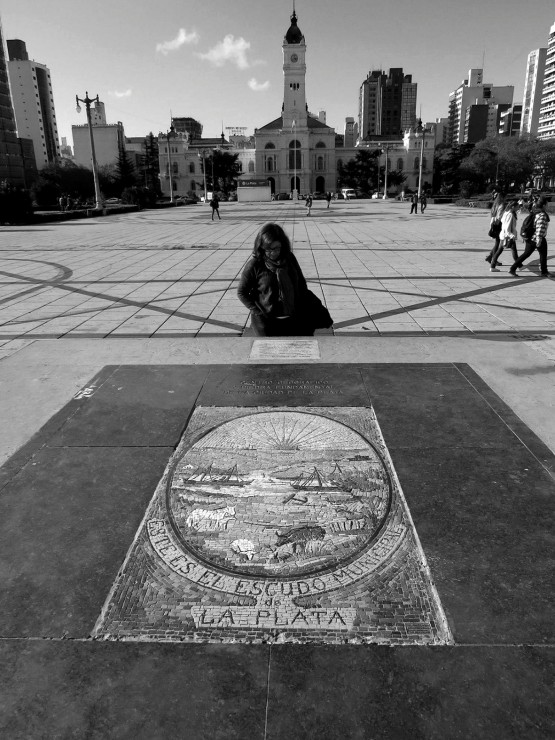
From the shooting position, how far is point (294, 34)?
331 ft

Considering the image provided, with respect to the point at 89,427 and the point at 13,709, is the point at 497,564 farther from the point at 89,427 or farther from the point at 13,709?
the point at 89,427

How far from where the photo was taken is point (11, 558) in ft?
8.62

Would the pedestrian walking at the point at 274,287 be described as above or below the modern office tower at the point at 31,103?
below

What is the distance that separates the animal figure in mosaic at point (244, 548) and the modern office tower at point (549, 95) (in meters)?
146

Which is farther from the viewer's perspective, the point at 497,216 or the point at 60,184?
the point at 60,184

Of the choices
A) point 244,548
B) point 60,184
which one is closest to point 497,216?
point 244,548

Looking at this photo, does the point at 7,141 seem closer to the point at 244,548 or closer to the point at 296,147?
the point at 296,147

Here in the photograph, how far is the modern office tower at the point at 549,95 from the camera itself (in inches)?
4961

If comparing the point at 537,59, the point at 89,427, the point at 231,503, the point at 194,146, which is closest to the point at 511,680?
the point at 231,503

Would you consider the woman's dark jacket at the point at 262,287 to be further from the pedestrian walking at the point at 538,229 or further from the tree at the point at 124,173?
the tree at the point at 124,173

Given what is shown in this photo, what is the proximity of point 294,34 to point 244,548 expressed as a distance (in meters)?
117

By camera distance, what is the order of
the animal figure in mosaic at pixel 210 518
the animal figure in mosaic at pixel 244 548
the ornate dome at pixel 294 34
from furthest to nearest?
the ornate dome at pixel 294 34
the animal figure in mosaic at pixel 210 518
the animal figure in mosaic at pixel 244 548

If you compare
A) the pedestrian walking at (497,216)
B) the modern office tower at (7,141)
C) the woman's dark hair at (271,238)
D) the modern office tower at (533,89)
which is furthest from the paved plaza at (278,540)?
the modern office tower at (533,89)

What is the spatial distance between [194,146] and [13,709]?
448ft
